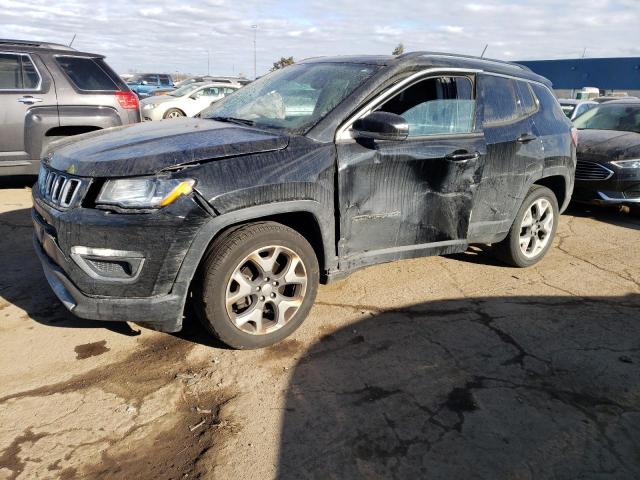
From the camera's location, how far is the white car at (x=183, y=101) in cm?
1542

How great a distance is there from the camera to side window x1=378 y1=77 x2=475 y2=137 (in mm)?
3689

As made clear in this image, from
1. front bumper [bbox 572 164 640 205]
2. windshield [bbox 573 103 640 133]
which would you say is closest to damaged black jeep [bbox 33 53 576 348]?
front bumper [bbox 572 164 640 205]

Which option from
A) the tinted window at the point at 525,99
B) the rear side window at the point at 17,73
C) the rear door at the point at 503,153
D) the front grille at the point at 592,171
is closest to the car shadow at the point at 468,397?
the rear door at the point at 503,153

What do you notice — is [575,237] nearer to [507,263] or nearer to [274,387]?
[507,263]

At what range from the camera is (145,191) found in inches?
106

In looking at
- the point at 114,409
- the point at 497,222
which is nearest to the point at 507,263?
the point at 497,222

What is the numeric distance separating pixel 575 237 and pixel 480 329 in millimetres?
3177

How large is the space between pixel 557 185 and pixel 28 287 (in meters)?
4.84

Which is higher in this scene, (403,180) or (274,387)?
(403,180)

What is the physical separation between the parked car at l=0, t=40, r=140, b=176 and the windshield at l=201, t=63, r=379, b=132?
3231 millimetres

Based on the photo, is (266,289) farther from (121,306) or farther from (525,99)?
(525,99)

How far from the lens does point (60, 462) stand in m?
2.28

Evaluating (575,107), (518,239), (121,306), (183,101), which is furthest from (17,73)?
(575,107)

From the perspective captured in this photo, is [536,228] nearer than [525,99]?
No
